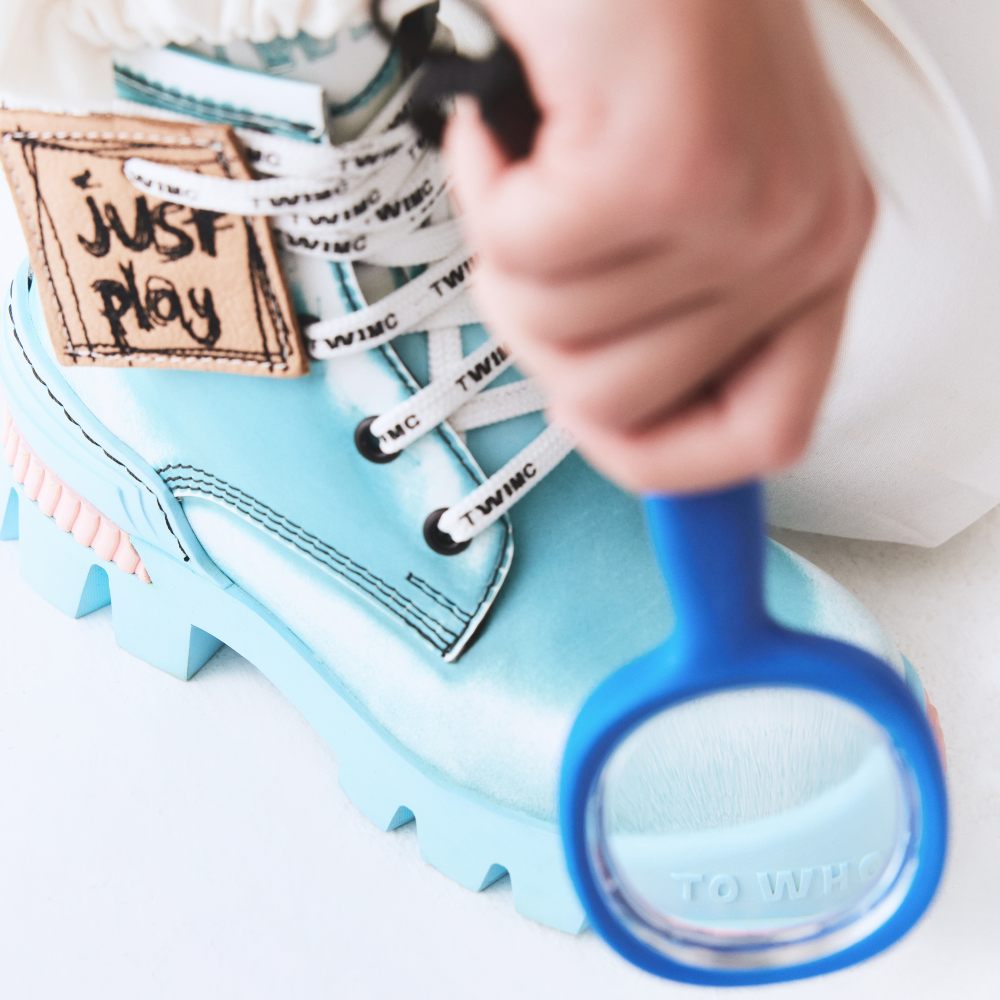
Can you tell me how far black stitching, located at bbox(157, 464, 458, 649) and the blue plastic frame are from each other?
14 centimetres

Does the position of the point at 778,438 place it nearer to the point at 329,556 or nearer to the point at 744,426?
the point at 744,426

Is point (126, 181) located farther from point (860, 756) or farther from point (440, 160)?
point (860, 756)

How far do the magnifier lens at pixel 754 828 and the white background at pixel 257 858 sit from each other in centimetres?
5

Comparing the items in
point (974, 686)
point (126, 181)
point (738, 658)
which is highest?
point (126, 181)

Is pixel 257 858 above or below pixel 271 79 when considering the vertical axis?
below

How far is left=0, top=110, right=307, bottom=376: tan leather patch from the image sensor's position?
16.3 inches

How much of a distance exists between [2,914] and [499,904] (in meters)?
0.19

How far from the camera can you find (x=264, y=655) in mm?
521

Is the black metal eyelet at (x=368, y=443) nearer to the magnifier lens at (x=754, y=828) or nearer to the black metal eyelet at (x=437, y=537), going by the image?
the black metal eyelet at (x=437, y=537)

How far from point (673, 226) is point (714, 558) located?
3.0 inches

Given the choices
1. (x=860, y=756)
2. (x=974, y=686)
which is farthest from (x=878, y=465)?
(x=860, y=756)

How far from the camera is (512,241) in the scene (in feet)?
0.77

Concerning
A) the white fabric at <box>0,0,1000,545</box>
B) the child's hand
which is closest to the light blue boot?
the white fabric at <box>0,0,1000,545</box>

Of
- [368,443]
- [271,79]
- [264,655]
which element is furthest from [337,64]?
[264,655]
